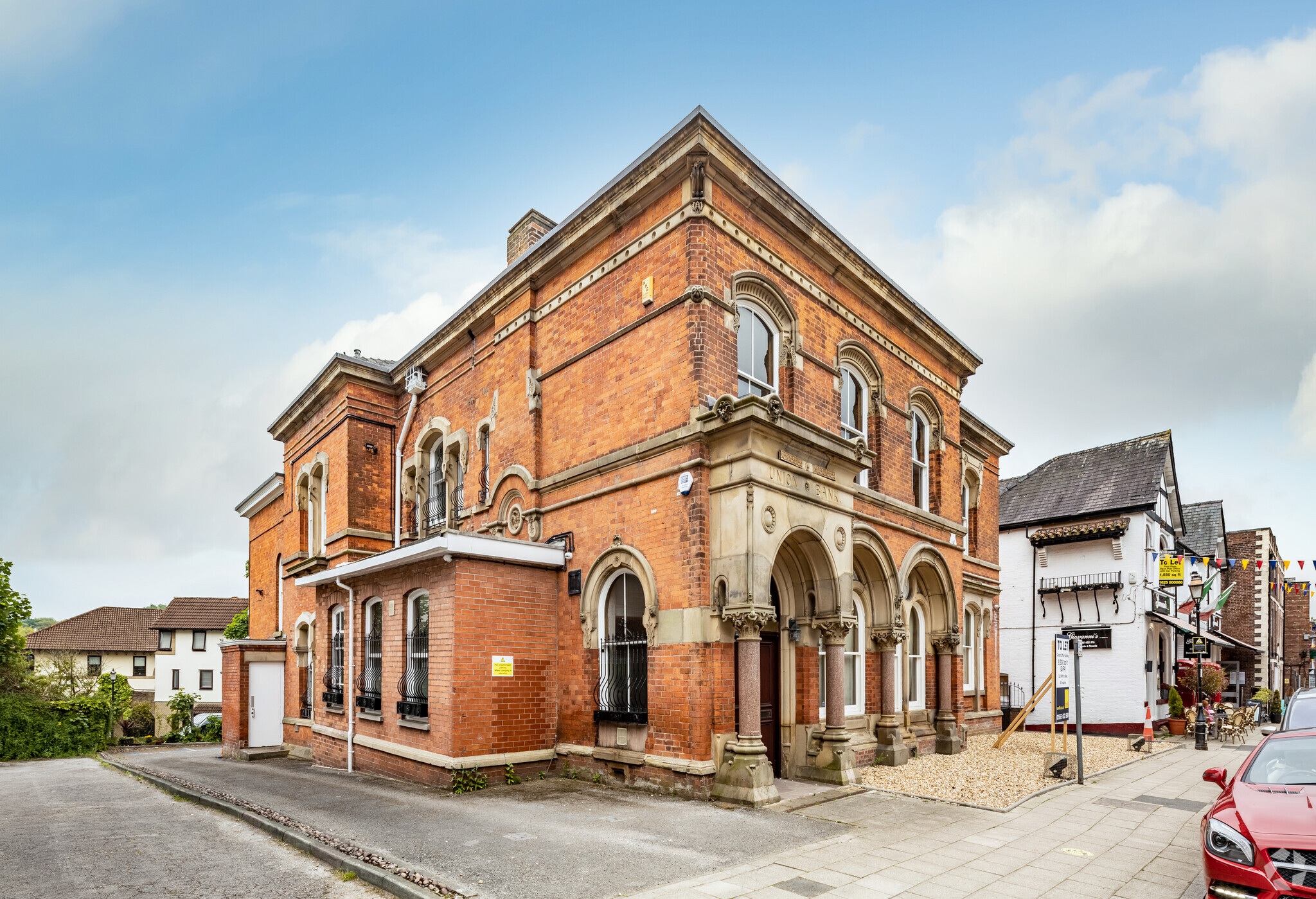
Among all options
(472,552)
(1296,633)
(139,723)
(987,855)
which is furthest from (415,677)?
(1296,633)

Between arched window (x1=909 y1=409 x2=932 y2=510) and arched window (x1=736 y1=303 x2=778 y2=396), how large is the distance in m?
5.45

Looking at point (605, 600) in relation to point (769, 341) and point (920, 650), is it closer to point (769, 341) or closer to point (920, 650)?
point (769, 341)

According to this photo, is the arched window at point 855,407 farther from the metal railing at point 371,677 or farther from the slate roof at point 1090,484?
the slate roof at point 1090,484

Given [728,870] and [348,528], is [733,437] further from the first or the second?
[348,528]

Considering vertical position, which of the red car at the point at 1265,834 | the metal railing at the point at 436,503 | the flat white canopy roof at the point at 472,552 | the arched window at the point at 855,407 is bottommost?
the red car at the point at 1265,834

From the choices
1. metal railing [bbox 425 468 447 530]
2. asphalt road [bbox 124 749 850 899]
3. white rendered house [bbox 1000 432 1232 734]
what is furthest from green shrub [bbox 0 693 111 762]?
white rendered house [bbox 1000 432 1232 734]

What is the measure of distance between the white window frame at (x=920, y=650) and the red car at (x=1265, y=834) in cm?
934

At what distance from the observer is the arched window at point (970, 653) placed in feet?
64.5

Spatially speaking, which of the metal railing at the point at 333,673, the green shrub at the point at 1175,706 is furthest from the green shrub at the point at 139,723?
the green shrub at the point at 1175,706

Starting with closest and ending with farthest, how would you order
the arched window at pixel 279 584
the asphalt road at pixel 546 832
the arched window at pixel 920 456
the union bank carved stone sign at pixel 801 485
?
1. the asphalt road at pixel 546 832
2. the union bank carved stone sign at pixel 801 485
3. the arched window at pixel 920 456
4. the arched window at pixel 279 584

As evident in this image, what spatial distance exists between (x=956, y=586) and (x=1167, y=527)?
14872mm

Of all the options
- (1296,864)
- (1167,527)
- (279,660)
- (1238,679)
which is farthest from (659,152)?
(1238,679)

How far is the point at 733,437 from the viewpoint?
1086cm

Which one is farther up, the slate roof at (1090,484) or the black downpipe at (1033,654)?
the slate roof at (1090,484)
